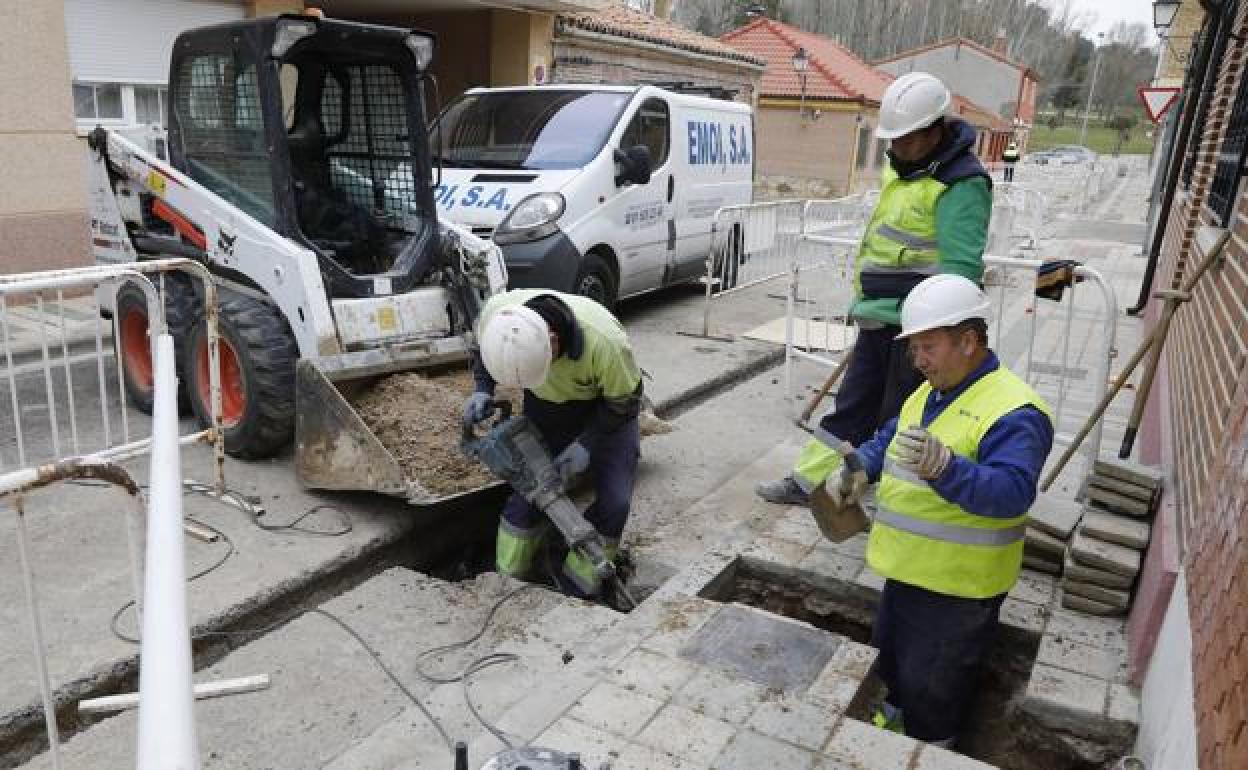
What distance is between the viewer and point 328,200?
18.2ft

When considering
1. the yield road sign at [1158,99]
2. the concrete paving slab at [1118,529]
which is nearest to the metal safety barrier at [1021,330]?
the concrete paving slab at [1118,529]

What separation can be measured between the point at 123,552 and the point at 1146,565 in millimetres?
4091

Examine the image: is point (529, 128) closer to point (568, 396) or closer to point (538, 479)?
point (568, 396)

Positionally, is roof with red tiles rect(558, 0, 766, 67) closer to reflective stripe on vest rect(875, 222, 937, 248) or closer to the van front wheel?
the van front wheel

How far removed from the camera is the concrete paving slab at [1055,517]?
3.77 meters

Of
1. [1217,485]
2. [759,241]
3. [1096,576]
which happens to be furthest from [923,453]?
[759,241]

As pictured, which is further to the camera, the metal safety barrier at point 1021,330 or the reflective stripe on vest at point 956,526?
the metal safety barrier at point 1021,330

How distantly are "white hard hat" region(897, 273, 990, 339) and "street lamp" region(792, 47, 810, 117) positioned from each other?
79.6ft

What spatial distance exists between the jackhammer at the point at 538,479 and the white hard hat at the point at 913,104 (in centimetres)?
194

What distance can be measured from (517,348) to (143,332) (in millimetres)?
3579

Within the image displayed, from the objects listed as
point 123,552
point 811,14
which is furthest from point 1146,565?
point 811,14

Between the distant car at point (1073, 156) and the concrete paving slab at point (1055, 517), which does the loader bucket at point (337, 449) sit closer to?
the concrete paving slab at point (1055, 517)

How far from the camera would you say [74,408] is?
5363 mm

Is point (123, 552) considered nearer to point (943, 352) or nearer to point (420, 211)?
point (420, 211)
